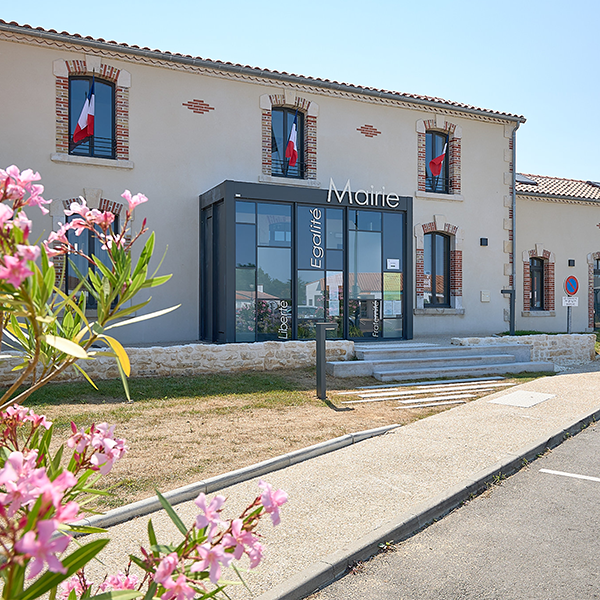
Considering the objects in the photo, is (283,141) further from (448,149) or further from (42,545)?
(42,545)

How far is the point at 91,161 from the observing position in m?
12.3

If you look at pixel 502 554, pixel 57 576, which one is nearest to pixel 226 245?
pixel 502 554

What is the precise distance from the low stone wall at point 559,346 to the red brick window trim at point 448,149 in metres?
5.05

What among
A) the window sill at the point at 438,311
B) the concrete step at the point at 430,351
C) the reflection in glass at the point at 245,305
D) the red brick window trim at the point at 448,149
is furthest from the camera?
the red brick window trim at the point at 448,149

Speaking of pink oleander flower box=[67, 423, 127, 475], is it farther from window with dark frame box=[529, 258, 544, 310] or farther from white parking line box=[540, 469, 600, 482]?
window with dark frame box=[529, 258, 544, 310]

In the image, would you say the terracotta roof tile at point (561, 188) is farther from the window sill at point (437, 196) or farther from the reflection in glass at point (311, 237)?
the reflection in glass at point (311, 237)

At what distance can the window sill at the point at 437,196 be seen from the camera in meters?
15.9

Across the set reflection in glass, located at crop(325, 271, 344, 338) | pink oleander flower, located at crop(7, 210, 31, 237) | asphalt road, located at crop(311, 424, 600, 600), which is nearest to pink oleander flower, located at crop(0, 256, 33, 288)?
pink oleander flower, located at crop(7, 210, 31, 237)

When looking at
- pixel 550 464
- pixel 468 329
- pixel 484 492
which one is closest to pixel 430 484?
pixel 484 492

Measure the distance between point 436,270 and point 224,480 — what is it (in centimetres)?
1269

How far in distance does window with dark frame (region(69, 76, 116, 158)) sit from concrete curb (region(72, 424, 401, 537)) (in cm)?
955

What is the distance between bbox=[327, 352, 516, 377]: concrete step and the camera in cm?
1074

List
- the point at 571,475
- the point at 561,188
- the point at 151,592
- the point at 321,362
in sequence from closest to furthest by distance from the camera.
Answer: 1. the point at 151,592
2. the point at 571,475
3. the point at 321,362
4. the point at 561,188

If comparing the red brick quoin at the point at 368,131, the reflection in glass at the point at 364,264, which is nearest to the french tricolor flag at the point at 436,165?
the red brick quoin at the point at 368,131
